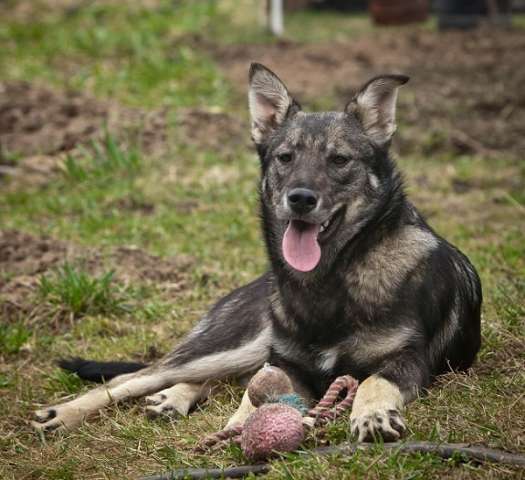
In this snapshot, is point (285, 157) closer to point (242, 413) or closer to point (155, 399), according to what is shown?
point (242, 413)

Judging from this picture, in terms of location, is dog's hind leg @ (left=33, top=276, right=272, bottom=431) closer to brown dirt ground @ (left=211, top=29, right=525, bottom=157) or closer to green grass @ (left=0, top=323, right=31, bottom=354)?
green grass @ (left=0, top=323, right=31, bottom=354)

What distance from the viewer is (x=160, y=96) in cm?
1305

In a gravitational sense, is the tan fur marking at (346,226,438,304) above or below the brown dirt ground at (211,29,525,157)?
above

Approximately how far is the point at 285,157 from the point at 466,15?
43.7 feet

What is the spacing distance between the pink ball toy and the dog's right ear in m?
1.87

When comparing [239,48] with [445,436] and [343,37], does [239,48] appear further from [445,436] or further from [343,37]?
[445,436]

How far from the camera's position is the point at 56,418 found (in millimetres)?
5531

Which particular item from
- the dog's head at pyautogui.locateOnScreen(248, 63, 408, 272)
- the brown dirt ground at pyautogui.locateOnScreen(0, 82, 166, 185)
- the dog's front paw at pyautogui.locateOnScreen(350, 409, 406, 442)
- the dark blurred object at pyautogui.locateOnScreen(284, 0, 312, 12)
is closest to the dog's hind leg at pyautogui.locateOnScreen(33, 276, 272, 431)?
the dog's head at pyautogui.locateOnScreen(248, 63, 408, 272)

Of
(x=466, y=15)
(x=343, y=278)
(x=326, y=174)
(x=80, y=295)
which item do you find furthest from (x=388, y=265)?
(x=466, y=15)

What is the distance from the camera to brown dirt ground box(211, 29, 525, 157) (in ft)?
38.7

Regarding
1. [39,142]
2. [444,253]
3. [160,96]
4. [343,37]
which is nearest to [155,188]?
[39,142]

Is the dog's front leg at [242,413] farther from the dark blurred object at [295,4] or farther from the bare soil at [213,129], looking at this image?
the dark blurred object at [295,4]

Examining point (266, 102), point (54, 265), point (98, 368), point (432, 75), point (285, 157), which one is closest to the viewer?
point (285, 157)

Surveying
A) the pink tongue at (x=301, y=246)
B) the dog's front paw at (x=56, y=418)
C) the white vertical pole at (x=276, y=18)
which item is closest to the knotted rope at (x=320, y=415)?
the pink tongue at (x=301, y=246)
